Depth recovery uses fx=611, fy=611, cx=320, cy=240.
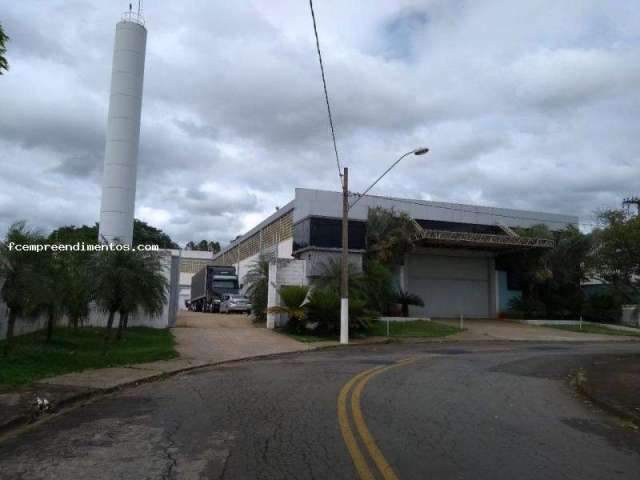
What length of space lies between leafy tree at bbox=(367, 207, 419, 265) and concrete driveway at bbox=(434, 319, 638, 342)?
5749mm

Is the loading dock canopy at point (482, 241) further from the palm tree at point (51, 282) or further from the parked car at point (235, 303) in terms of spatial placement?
the palm tree at point (51, 282)

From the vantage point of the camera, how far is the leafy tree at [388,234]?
114 ft

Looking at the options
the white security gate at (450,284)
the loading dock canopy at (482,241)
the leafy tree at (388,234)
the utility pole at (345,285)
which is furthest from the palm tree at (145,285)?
the white security gate at (450,284)

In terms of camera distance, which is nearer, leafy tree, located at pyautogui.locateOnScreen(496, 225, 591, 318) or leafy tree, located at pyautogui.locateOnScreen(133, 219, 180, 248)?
leafy tree, located at pyautogui.locateOnScreen(496, 225, 591, 318)

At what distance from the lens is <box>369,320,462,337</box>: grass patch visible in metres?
28.4

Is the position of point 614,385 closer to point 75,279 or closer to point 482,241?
point 75,279

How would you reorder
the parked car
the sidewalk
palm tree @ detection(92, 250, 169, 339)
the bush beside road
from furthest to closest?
1. the parked car
2. palm tree @ detection(92, 250, 169, 339)
3. the bush beside road
4. the sidewalk

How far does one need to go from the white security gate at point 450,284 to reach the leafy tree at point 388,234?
196 inches

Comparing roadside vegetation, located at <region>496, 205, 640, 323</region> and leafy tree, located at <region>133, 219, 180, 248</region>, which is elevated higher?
leafy tree, located at <region>133, 219, 180, 248</region>

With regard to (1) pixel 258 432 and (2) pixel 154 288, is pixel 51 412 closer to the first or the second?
(1) pixel 258 432

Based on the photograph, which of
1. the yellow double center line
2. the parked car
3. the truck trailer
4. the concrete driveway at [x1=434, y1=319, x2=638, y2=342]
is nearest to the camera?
the yellow double center line

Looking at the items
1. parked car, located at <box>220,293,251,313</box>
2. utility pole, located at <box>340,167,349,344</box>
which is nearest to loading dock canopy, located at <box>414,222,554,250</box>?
utility pole, located at <box>340,167,349,344</box>

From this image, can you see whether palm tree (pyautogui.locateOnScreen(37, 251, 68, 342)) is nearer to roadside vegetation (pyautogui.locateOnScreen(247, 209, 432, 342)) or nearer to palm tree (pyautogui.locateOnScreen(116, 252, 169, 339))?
palm tree (pyautogui.locateOnScreen(116, 252, 169, 339))

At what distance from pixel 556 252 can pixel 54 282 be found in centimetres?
3197
